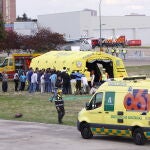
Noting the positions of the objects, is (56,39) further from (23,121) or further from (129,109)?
(129,109)

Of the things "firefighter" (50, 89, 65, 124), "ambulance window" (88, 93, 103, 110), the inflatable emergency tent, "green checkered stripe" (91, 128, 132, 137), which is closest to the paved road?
"green checkered stripe" (91, 128, 132, 137)

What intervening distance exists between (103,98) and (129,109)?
1.25m

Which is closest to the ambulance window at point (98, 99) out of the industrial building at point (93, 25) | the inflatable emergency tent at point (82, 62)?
the inflatable emergency tent at point (82, 62)

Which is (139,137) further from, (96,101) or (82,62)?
(82,62)

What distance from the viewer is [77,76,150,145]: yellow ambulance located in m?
18.0

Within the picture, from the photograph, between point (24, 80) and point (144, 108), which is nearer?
point (144, 108)

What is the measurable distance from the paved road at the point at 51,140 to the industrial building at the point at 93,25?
323 ft

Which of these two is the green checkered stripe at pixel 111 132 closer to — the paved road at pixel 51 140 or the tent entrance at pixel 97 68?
the paved road at pixel 51 140

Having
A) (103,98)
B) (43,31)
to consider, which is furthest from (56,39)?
(103,98)

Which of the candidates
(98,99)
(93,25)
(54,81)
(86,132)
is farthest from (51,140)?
Result: (93,25)

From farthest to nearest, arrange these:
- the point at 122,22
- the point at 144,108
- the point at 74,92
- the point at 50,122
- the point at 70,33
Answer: the point at 122,22
the point at 70,33
the point at 74,92
the point at 50,122
the point at 144,108

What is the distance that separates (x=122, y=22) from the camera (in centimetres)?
14575

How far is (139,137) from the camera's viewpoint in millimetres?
18062

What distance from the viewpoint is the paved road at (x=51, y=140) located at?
59.8ft
